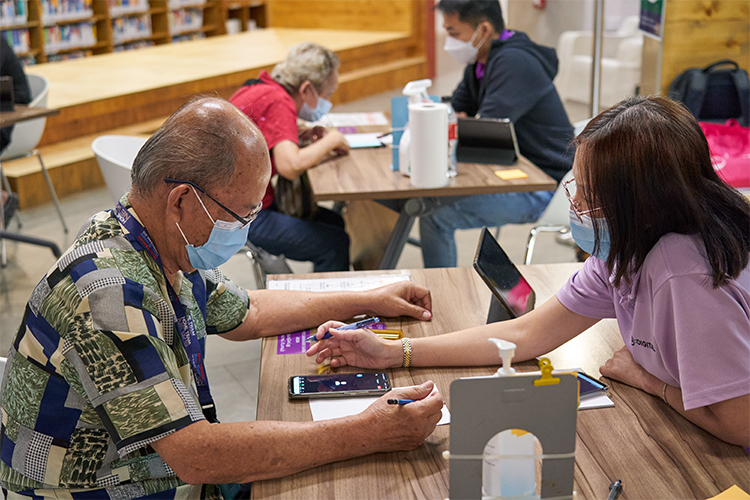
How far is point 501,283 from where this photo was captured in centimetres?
147

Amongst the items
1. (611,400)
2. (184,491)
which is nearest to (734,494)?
(611,400)

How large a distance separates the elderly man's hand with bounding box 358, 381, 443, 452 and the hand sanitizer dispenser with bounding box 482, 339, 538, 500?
0.62 ft

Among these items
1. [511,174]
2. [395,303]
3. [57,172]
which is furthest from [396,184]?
[57,172]

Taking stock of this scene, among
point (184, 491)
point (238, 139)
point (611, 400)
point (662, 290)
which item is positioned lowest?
point (184, 491)

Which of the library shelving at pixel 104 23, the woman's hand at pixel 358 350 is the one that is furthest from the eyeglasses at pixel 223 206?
the library shelving at pixel 104 23

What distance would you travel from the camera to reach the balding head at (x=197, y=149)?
1119 millimetres

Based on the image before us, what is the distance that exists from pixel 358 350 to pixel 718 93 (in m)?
2.97

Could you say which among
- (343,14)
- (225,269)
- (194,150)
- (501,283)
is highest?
(343,14)

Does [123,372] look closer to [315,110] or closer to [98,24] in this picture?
[315,110]

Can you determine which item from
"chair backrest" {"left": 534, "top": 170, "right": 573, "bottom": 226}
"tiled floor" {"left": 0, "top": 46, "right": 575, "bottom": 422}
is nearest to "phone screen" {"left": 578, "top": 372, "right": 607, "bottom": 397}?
"tiled floor" {"left": 0, "top": 46, "right": 575, "bottom": 422}

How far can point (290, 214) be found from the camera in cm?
287

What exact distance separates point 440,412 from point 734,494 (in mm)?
425

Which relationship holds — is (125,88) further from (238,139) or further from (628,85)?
(238,139)

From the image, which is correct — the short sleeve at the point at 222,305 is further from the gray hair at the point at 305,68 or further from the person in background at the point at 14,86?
the person in background at the point at 14,86
